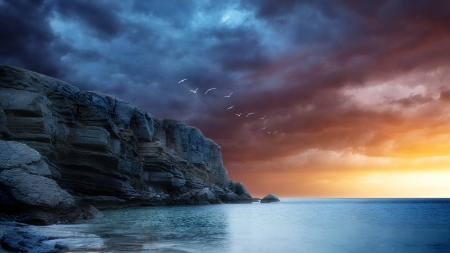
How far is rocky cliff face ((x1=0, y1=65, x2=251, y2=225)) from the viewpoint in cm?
2725

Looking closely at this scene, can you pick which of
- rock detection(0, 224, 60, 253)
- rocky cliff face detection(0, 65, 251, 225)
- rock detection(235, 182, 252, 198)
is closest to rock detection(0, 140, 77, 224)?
rocky cliff face detection(0, 65, 251, 225)

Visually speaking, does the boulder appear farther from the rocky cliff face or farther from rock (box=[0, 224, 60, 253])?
rock (box=[0, 224, 60, 253])

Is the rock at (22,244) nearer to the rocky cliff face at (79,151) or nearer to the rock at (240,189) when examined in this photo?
the rocky cliff face at (79,151)

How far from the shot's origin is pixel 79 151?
49094 millimetres

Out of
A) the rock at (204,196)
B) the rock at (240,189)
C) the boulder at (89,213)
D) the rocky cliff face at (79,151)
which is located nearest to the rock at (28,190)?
the rocky cliff face at (79,151)

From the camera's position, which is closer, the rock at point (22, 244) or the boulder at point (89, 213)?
the rock at point (22, 244)

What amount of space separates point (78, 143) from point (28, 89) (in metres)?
10.3

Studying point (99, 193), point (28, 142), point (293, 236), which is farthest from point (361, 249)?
point (99, 193)

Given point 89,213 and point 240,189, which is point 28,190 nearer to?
point 89,213

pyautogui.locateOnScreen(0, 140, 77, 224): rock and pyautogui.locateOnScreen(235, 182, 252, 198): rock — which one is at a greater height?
pyautogui.locateOnScreen(235, 182, 252, 198): rock

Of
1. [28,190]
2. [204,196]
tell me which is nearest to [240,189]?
[204,196]

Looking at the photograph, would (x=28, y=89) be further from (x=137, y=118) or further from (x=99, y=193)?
(x=137, y=118)

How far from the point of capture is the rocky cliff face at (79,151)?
2725cm

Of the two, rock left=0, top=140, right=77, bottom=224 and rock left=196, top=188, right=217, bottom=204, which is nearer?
rock left=0, top=140, right=77, bottom=224
